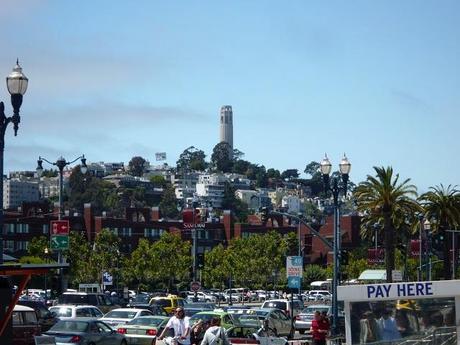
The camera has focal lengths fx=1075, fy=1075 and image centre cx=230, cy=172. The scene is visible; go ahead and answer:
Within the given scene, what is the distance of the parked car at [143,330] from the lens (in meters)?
38.2

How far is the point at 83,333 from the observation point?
110 ft

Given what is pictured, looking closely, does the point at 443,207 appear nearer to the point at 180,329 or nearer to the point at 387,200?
the point at 387,200

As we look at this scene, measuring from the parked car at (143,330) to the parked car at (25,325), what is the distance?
18.9 ft

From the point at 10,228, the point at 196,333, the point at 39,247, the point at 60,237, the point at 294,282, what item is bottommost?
the point at 196,333

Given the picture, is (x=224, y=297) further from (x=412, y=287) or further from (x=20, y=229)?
(x=412, y=287)

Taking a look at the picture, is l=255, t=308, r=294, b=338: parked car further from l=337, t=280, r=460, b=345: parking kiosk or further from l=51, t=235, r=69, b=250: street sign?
l=337, t=280, r=460, b=345: parking kiosk

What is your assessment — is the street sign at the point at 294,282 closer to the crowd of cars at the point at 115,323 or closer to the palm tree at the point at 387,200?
the crowd of cars at the point at 115,323

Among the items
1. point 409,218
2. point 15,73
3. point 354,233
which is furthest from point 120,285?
point 15,73

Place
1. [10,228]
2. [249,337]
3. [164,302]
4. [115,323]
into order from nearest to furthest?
[249,337], [115,323], [164,302], [10,228]

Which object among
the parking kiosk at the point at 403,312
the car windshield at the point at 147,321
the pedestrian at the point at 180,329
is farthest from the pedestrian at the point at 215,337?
the car windshield at the point at 147,321

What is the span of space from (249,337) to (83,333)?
17.7 ft

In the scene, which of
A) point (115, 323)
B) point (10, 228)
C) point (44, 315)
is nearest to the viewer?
point (44, 315)

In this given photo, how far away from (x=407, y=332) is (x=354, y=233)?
123 m

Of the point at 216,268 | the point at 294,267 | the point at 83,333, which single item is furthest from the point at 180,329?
the point at 216,268
